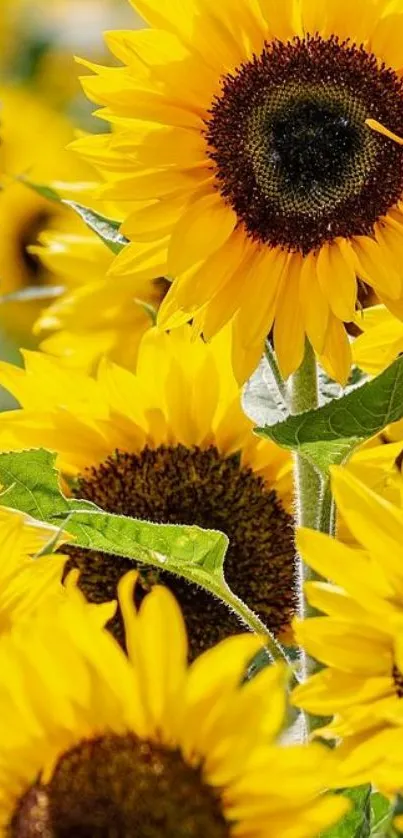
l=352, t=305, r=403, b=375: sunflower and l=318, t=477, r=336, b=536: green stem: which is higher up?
l=352, t=305, r=403, b=375: sunflower

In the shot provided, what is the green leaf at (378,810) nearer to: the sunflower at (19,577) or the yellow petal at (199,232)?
the sunflower at (19,577)

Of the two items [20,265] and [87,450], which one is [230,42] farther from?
[20,265]

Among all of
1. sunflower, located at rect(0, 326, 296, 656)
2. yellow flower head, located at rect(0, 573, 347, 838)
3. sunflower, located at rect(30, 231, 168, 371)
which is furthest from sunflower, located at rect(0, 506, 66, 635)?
sunflower, located at rect(30, 231, 168, 371)

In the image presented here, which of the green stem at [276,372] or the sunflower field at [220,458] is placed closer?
the sunflower field at [220,458]

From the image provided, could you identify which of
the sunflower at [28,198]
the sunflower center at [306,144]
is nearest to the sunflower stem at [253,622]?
the sunflower center at [306,144]

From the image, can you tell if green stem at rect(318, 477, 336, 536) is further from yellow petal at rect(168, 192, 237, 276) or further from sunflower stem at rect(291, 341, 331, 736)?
yellow petal at rect(168, 192, 237, 276)

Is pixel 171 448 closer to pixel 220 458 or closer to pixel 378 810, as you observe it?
pixel 220 458

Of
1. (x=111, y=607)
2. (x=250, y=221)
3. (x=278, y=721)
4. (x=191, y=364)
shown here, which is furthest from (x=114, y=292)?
(x=278, y=721)
